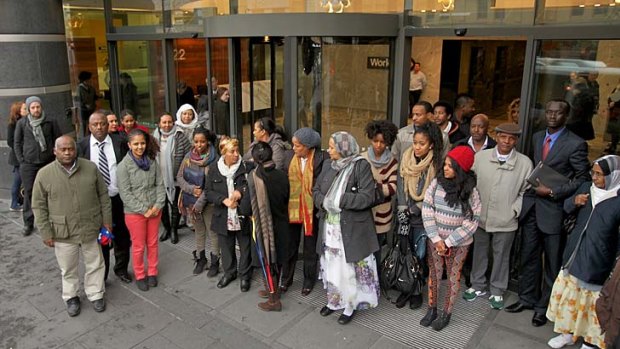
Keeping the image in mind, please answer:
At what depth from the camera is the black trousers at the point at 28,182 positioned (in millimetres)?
6891

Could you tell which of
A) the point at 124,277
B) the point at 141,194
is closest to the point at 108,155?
the point at 141,194

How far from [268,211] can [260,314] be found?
3.48 feet

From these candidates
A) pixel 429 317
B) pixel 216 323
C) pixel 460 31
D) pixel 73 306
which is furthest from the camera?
pixel 460 31

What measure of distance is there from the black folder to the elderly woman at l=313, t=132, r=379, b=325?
1478mm

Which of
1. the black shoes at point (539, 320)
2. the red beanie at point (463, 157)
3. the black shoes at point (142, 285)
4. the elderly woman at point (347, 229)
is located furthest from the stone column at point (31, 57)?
the black shoes at point (539, 320)

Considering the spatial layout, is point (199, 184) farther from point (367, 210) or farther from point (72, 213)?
point (367, 210)

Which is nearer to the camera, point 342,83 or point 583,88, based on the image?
point 583,88

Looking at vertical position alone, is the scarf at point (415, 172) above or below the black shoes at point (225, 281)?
above

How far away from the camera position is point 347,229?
179 inches

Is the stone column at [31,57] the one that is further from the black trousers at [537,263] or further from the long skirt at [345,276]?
the black trousers at [537,263]

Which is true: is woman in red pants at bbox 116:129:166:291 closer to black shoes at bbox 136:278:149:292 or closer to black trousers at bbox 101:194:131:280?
black shoes at bbox 136:278:149:292

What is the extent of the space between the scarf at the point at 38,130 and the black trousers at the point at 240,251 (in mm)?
3128

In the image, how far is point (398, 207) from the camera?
4.98 m

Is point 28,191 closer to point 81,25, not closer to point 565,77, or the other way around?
point 81,25
